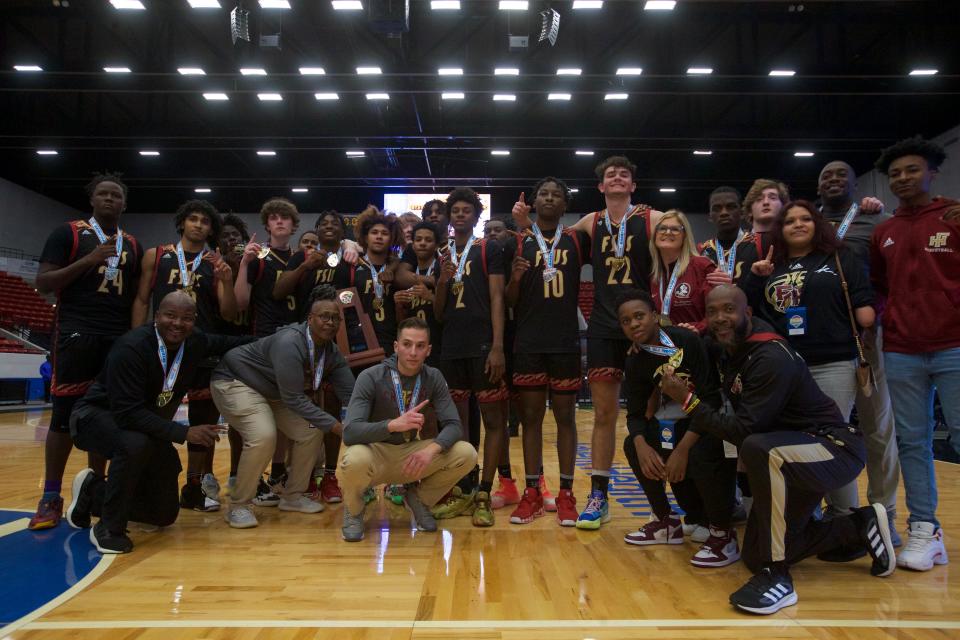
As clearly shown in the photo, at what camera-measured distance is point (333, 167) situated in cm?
1542

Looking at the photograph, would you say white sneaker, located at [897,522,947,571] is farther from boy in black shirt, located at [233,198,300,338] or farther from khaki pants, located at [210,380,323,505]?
boy in black shirt, located at [233,198,300,338]

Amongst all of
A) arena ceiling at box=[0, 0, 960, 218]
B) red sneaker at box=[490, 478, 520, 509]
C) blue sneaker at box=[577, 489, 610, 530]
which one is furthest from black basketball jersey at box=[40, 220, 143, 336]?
arena ceiling at box=[0, 0, 960, 218]

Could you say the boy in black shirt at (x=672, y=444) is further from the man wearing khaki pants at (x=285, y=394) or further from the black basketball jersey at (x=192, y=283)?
the black basketball jersey at (x=192, y=283)

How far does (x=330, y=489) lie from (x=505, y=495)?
1289mm

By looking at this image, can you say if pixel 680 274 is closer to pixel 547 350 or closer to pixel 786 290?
pixel 786 290

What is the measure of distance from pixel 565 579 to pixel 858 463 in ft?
4.64

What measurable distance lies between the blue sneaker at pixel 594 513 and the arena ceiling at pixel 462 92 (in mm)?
6681

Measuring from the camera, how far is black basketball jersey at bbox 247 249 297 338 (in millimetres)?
4422

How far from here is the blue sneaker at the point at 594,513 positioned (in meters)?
3.52

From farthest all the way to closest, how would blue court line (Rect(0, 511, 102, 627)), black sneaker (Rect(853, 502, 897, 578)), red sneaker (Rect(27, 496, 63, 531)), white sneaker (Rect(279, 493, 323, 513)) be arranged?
white sneaker (Rect(279, 493, 323, 513)) → red sneaker (Rect(27, 496, 63, 531)) → black sneaker (Rect(853, 502, 897, 578)) → blue court line (Rect(0, 511, 102, 627))

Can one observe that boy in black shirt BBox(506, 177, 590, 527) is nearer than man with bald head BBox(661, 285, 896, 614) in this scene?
No

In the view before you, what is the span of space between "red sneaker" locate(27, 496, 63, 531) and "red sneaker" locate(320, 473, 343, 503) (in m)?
1.59

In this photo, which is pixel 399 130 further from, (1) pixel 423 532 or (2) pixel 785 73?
(1) pixel 423 532

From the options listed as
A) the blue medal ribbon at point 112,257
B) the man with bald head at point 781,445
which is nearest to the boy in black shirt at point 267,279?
the blue medal ribbon at point 112,257
